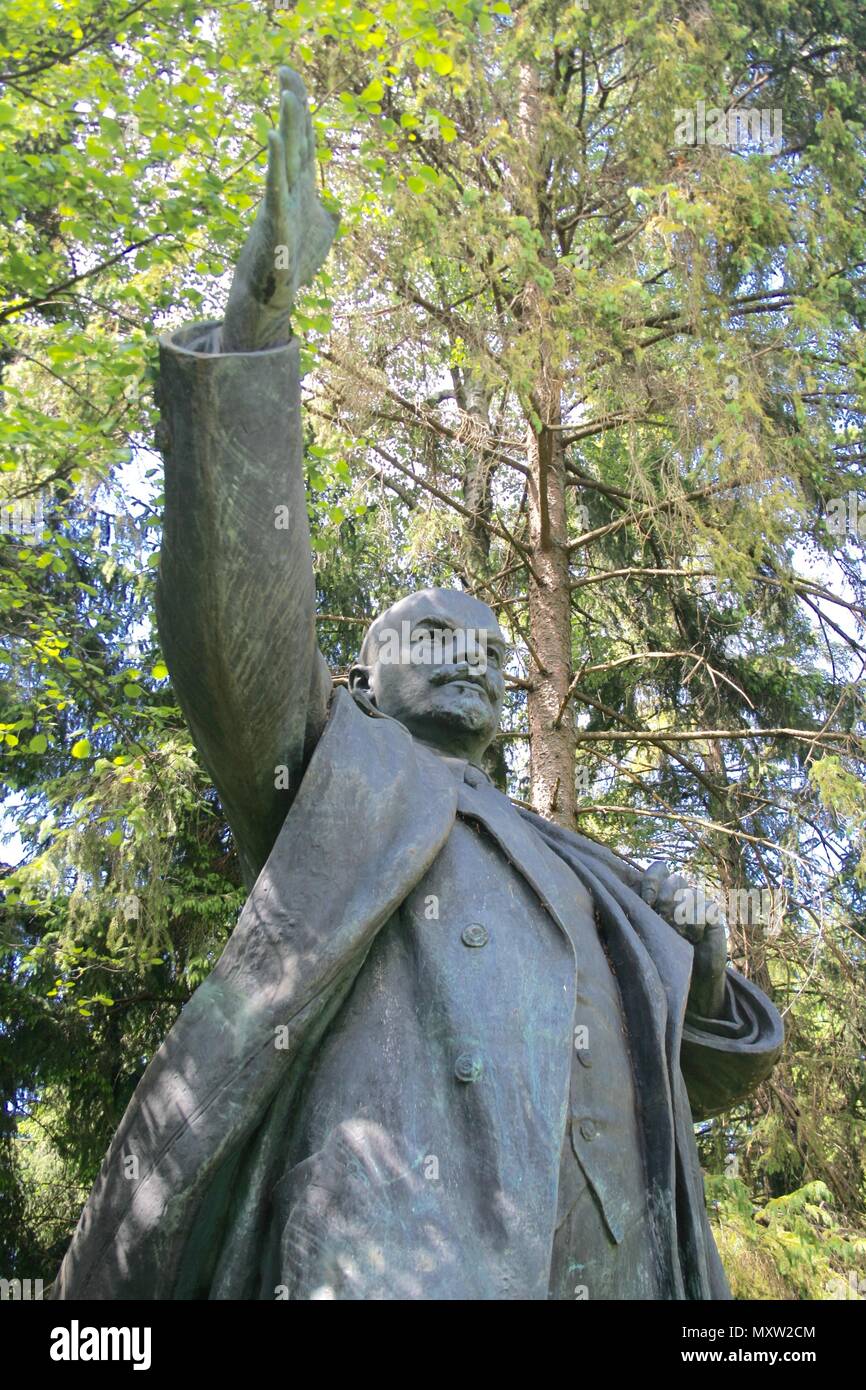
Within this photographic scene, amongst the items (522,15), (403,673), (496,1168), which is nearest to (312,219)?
(403,673)

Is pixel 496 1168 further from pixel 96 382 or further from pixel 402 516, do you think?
pixel 402 516

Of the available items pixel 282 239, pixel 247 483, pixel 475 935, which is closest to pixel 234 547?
pixel 247 483

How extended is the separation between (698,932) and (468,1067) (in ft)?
3.09

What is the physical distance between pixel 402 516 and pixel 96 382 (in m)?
2.60

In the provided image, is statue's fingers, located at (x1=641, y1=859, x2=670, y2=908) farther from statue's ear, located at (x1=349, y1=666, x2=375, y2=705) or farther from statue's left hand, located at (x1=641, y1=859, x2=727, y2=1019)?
statue's ear, located at (x1=349, y1=666, x2=375, y2=705)

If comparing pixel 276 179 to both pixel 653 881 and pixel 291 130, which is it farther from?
pixel 653 881

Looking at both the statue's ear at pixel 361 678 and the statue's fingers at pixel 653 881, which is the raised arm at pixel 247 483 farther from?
the statue's fingers at pixel 653 881

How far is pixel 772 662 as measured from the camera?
1184 centimetres

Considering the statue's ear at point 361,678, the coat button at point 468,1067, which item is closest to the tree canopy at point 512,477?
the statue's ear at point 361,678

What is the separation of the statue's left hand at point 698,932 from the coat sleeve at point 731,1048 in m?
0.04

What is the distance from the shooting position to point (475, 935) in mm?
2865

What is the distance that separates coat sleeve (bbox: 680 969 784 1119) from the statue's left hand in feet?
0.15

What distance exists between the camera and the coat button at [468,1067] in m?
2.64

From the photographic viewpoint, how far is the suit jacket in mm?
2570
